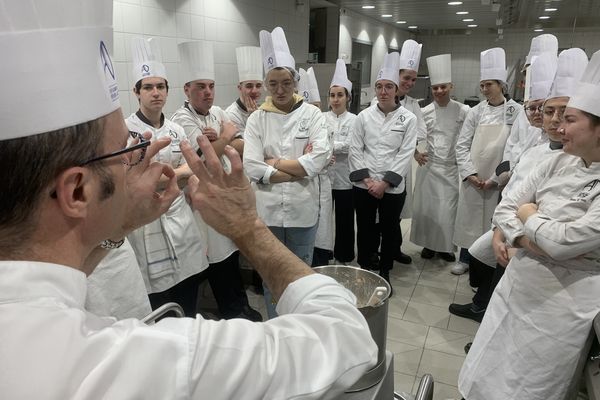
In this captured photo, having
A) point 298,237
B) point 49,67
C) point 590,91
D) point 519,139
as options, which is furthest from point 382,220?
point 49,67

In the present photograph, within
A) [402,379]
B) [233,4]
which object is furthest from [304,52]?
[402,379]

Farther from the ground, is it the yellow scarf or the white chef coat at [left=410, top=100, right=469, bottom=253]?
the yellow scarf

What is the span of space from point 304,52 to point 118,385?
615 centimetres

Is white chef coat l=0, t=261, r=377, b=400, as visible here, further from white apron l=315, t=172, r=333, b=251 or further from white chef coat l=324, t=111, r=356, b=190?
white chef coat l=324, t=111, r=356, b=190

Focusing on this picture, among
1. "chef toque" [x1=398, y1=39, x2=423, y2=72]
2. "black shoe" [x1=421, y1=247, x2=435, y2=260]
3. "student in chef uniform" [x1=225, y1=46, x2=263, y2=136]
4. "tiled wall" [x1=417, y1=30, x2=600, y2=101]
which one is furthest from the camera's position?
"tiled wall" [x1=417, y1=30, x2=600, y2=101]

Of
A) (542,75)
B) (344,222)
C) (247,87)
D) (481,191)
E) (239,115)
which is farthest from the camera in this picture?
(344,222)

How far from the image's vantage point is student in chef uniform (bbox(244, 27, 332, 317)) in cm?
222

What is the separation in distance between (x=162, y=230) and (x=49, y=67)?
4.86 ft

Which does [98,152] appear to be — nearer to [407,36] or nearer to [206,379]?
[206,379]

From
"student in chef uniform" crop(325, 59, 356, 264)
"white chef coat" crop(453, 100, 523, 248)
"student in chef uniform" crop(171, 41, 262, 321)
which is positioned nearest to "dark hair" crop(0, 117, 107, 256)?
"student in chef uniform" crop(171, 41, 262, 321)

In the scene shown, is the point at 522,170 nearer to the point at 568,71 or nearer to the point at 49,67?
the point at 568,71

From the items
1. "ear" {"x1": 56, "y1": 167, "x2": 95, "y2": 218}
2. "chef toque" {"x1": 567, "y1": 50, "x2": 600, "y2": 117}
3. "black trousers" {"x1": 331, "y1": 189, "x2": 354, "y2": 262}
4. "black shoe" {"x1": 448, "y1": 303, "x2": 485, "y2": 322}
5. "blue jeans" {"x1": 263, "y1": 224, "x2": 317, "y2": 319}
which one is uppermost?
"chef toque" {"x1": 567, "y1": 50, "x2": 600, "y2": 117}

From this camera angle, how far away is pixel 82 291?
56 cm

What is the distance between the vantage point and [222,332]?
54 centimetres
